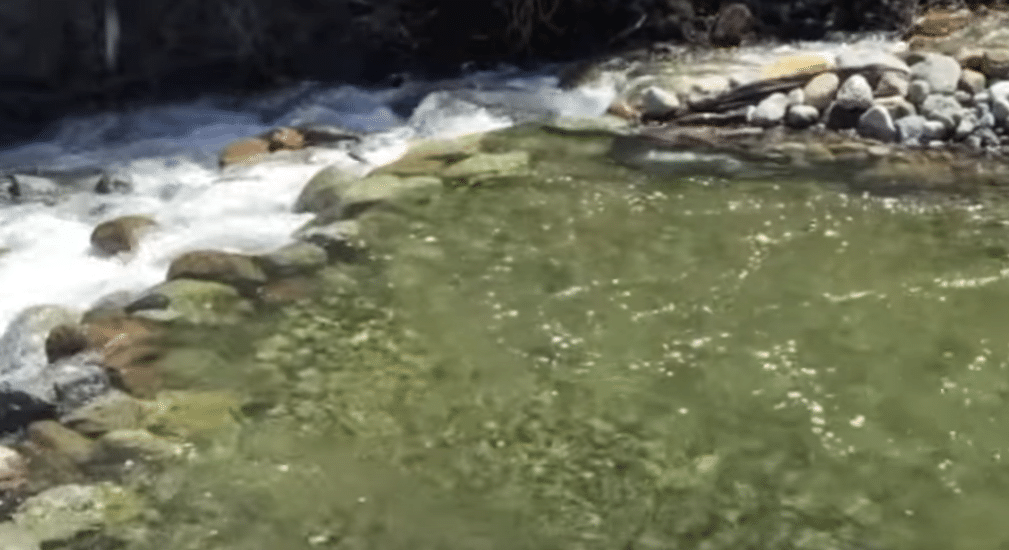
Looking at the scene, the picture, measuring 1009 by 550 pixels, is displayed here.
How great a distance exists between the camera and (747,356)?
571cm

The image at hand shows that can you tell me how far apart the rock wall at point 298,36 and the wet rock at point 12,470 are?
522 centimetres

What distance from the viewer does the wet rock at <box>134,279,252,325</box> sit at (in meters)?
6.12

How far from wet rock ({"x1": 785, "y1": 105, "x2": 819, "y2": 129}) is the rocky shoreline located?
0.01 m

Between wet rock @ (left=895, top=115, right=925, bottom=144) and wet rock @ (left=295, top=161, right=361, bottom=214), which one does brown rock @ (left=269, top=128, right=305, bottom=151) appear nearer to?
wet rock @ (left=295, top=161, right=361, bottom=214)

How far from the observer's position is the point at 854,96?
8648 millimetres

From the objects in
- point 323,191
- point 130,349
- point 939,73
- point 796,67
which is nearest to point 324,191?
point 323,191

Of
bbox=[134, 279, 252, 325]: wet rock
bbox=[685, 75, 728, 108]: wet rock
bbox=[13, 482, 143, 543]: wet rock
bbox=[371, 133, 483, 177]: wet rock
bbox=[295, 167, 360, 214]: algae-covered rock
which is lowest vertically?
bbox=[13, 482, 143, 543]: wet rock

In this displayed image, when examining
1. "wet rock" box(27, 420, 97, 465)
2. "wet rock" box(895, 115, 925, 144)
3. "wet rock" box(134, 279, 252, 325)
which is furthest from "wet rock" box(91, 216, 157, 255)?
"wet rock" box(895, 115, 925, 144)

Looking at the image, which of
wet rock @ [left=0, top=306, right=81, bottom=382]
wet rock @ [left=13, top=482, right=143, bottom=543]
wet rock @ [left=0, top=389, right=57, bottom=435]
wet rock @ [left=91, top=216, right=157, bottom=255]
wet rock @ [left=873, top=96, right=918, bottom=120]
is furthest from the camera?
wet rock @ [left=873, top=96, right=918, bottom=120]

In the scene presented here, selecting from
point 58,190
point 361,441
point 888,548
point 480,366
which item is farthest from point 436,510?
point 58,190

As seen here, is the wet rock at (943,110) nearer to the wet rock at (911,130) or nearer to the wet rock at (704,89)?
the wet rock at (911,130)

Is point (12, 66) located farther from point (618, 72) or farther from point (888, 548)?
point (888, 548)

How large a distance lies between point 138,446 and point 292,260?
1.81 metres

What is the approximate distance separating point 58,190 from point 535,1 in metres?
4.26
